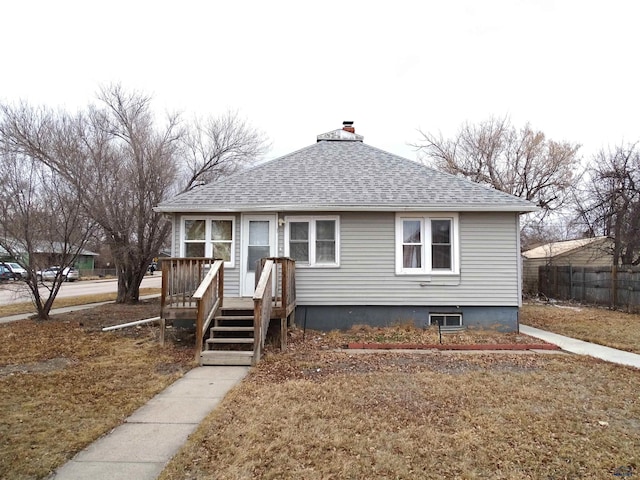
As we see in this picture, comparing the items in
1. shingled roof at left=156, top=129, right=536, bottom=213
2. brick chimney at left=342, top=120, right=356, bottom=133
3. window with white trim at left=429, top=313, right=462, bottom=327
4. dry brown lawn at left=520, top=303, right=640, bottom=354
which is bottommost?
dry brown lawn at left=520, top=303, right=640, bottom=354

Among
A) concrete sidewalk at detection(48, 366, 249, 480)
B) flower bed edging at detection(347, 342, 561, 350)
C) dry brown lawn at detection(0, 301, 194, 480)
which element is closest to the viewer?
concrete sidewalk at detection(48, 366, 249, 480)

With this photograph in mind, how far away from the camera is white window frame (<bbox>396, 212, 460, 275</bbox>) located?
1012 cm

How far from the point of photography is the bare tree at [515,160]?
948 inches

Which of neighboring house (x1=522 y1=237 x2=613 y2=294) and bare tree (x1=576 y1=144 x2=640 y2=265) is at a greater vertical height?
bare tree (x1=576 y1=144 x2=640 y2=265)

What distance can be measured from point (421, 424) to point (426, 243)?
6270 mm

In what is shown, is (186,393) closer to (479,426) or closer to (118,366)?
(118,366)

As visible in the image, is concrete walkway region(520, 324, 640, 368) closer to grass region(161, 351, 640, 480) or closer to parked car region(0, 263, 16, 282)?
grass region(161, 351, 640, 480)

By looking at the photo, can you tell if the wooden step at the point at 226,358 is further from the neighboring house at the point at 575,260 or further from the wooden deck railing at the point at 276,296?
the neighboring house at the point at 575,260

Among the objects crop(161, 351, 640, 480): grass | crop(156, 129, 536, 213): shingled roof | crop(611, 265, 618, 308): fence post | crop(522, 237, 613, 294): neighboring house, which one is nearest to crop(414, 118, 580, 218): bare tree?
crop(522, 237, 613, 294): neighboring house

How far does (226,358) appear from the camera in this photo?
279 inches

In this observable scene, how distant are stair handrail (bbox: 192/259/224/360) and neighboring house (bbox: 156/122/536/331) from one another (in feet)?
5.74

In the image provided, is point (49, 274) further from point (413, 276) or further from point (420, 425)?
point (420, 425)

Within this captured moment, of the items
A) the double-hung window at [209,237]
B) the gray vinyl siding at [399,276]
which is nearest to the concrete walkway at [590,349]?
the gray vinyl siding at [399,276]

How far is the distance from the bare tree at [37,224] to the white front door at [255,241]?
5464 millimetres
